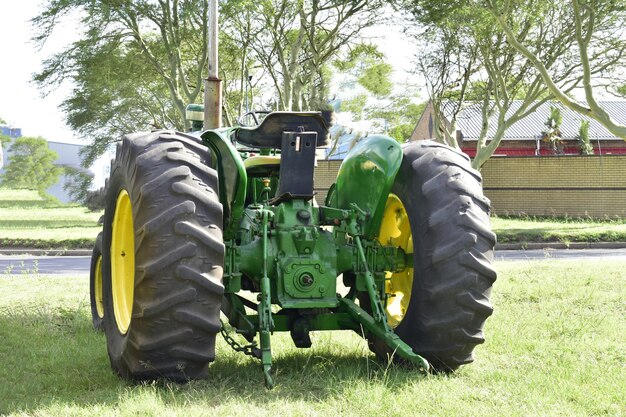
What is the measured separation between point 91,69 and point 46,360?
2721 cm

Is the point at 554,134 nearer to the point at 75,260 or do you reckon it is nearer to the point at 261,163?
the point at 75,260

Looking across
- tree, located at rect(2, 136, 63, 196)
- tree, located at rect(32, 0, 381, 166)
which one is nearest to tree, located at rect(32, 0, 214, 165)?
tree, located at rect(32, 0, 381, 166)

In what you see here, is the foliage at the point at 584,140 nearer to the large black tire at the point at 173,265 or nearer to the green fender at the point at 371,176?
the green fender at the point at 371,176

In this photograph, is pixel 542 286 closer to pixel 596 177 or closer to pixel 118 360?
pixel 118 360

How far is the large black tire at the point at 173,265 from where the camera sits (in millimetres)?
4652

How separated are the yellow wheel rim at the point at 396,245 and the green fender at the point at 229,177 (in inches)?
44.2

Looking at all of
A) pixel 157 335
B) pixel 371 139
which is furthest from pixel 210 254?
pixel 371 139

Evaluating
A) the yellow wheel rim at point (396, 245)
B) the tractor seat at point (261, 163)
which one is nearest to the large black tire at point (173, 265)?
the tractor seat at point (261, 163)

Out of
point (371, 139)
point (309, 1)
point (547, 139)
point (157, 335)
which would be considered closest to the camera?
point (157, 335)

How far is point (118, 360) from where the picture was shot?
512 cm

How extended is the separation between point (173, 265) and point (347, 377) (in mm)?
1315

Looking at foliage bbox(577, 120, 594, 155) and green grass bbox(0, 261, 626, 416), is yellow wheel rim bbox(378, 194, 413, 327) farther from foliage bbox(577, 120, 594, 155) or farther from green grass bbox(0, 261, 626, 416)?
foliage bbox(577, 120, 594, 155)

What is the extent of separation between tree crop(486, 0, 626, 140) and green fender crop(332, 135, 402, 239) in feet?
49.5

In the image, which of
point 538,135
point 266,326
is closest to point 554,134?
point 538,135
